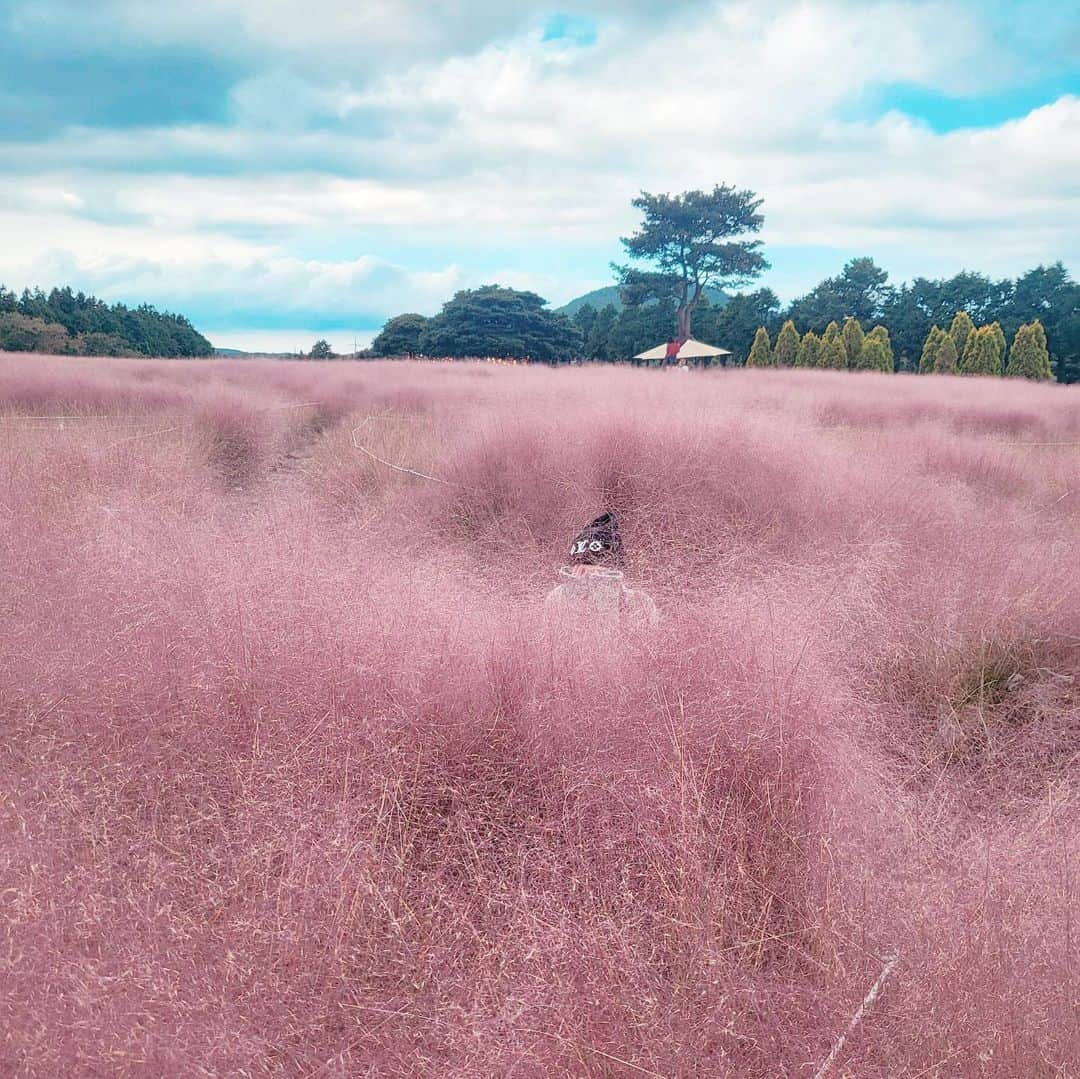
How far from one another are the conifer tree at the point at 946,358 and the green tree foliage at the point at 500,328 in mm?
12298

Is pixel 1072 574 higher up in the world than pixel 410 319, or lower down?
lower down

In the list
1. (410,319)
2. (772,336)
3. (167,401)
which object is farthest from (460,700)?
(410,319)

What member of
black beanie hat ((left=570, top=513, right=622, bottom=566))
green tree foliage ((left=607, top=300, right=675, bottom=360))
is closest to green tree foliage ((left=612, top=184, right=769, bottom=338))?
green tree foliage ((left=607, top=300, right=675, bottom=360))

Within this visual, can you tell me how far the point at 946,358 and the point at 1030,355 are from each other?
1.86m

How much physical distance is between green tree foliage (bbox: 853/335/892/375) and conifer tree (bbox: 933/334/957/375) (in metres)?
1.17

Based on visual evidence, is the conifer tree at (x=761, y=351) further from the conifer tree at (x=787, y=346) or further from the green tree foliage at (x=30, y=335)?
the green tree foliage at (x=30, y=335)

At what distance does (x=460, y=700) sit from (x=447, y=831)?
361mm

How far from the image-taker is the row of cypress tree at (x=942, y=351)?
66.8 feet

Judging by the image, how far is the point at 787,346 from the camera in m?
23.8

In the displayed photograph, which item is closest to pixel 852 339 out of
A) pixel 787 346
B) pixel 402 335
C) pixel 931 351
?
pixel 787 346

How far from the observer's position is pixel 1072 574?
3742 mm

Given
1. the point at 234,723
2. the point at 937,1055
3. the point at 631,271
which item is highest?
the point at 631,271

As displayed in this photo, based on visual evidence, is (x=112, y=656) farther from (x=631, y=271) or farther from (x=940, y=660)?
(x=631, y=271)

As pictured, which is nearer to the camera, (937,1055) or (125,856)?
(937,1055)
